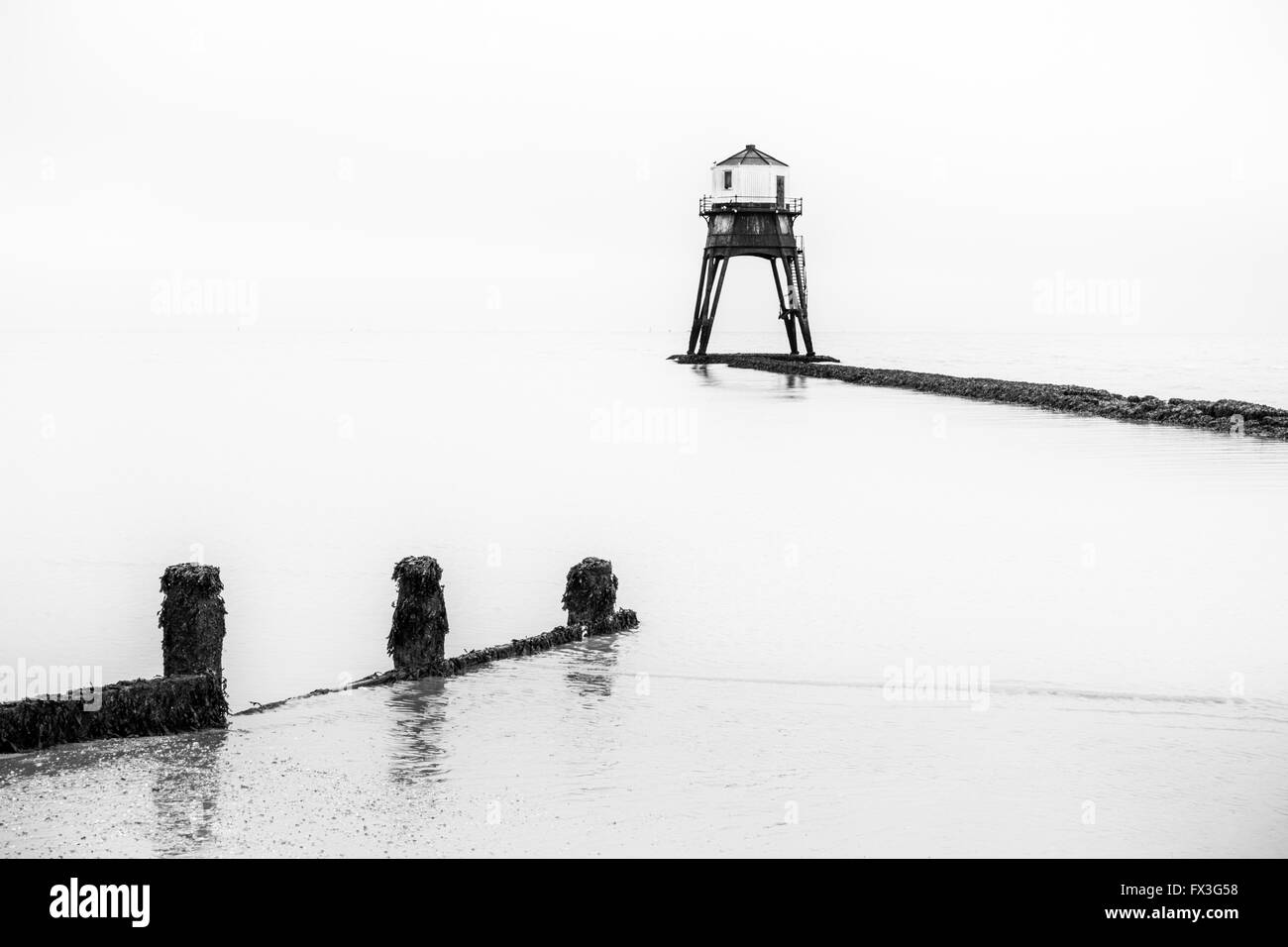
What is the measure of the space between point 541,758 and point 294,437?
131 ft

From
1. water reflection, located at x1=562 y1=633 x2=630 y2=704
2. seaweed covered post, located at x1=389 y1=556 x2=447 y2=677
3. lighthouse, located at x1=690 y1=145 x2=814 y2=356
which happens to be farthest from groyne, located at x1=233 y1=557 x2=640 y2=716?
lighthouse, located at x1=690 y1=145 x2=814 y2=356

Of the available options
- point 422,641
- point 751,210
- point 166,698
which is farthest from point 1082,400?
point 166,698

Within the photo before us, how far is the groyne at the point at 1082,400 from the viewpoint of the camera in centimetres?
4369

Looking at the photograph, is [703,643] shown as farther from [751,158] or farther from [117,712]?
[751,158]

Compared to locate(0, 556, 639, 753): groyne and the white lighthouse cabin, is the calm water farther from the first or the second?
the white lighthouse cabin

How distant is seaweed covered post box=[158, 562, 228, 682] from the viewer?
450 inches

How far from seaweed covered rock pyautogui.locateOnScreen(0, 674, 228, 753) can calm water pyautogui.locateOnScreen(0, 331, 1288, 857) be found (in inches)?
7.5

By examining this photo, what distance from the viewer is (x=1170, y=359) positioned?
11788 cm

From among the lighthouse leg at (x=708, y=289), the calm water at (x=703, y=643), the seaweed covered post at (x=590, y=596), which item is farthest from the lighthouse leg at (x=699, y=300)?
the seaweed covered post at (x=590, y=596)

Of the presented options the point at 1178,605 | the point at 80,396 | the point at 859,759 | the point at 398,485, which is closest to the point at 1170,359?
the point at 80,396

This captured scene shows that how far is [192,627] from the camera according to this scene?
1143 centimetres

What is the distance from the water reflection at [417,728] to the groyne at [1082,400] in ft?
114

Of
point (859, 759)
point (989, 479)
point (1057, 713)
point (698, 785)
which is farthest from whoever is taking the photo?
point (989, 479)
